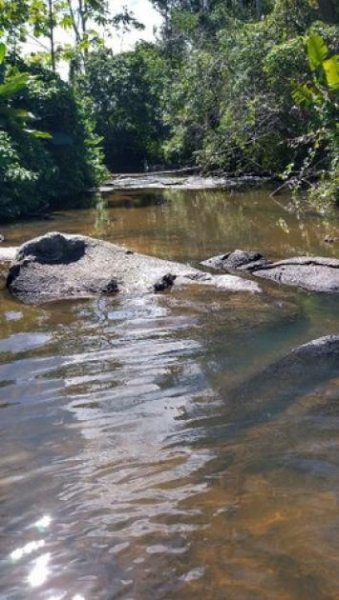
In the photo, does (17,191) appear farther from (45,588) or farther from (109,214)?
(45,588)

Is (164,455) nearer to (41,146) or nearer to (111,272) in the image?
(111,272)

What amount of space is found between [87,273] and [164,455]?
5083 mm

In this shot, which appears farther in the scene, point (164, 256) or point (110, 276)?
point (164, 256)

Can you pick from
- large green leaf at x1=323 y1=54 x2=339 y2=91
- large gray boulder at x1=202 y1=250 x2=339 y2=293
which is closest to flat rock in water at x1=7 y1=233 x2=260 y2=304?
large gray boulder at x1=202 y1=250 x2=339 y2=293

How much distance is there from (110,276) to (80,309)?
40.3 inches

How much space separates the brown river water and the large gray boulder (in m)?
0.58

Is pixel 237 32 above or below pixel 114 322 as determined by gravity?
above

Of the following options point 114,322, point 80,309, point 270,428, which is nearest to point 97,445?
point 270,428

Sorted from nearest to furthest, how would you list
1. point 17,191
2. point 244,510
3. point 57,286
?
point 244,510 < point 57,286 < point 17,191

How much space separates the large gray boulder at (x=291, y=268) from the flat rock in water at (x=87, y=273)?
750mm

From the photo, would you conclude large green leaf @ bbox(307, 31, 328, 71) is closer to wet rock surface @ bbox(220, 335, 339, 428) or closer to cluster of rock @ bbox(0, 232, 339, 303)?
cluster of rock @ bbox(0, 232, 339, 303)

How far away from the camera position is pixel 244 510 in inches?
134

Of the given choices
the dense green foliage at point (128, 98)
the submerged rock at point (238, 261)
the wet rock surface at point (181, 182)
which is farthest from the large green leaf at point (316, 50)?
the dense green foliage at point (128, 98)

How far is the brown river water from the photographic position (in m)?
2.95
